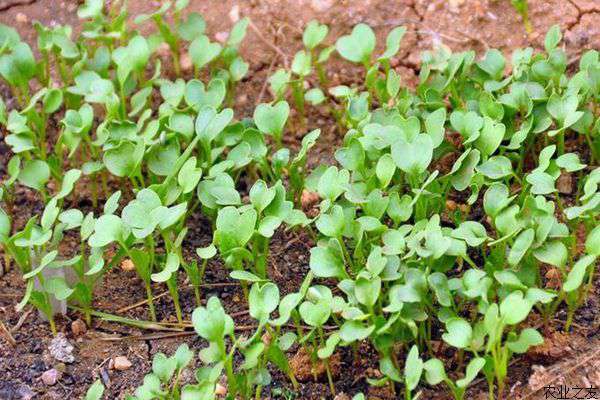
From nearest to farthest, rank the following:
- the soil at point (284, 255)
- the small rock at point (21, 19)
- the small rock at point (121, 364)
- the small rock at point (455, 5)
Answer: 1. the soil at point (284, 255)
2. the small rock at point (121, 364)
3. the small rock at point (455, 5)
4. the small rock at point (21, 19)

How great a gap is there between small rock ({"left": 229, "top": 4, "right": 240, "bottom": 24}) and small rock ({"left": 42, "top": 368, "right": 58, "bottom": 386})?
1.37 meters

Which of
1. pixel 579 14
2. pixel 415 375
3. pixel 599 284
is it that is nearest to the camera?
Answer: pixel 415 375

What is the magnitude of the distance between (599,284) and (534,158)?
17.7 inches

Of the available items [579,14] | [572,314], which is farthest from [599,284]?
[579,14]

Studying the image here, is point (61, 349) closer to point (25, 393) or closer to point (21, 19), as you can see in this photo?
point (25, 393)

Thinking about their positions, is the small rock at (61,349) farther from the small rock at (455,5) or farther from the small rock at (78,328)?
the small rock at (455,5)

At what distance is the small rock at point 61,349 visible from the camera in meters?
2.43

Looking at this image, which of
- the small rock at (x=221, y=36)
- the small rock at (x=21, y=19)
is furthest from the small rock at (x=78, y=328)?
the small rock at (x=21, y=19)

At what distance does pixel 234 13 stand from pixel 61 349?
134 cm

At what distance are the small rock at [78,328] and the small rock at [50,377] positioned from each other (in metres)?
0.13

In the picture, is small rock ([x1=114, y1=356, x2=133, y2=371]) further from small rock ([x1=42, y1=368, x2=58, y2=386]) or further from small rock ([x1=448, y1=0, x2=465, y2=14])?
small rock ([x1=448, y1=0, x2=465, y2=14])

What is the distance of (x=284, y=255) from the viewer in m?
2.65

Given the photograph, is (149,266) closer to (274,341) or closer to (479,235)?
(274,341)

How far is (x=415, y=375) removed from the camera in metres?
2.04
